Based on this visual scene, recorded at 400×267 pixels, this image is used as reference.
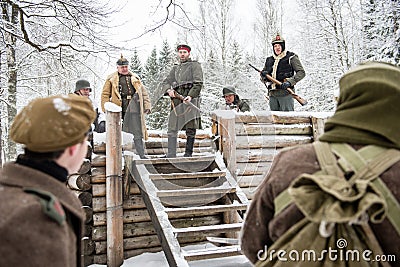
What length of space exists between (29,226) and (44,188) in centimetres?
18

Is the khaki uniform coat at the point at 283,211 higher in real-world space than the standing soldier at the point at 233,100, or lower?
lower

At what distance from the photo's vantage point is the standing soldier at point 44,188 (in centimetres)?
133

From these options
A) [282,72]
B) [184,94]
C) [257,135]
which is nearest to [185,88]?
[184,94]

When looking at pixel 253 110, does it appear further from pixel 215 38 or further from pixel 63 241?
pixel 215 38

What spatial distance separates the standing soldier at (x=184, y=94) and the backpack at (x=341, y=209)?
4674mm

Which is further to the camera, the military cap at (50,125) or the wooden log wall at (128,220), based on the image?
the wooden log wall at (128,220)

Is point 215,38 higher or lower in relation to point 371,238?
higher

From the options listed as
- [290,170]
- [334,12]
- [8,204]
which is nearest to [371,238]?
[290,170]

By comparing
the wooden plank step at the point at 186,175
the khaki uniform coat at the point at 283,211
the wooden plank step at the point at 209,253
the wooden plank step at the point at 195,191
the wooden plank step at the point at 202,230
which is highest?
the khaki uniform coat at the point at 283,211

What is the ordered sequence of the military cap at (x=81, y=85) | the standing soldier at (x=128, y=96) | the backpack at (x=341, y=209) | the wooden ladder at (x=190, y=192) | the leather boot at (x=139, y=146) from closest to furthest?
the backpack at (x=341, y=209)
the wooden ladder at (x=190, y=192)
the leather boot at (x=139, y=146)
the standing soldier at (x=128, y=96)
the military cap at (x=81, y=85)

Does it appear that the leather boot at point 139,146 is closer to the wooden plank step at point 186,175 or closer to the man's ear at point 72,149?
the wooden plank step at point 186,175

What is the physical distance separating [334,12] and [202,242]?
16.1m

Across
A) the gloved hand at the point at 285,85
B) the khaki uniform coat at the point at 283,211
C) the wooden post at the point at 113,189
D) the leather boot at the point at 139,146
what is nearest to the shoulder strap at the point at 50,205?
the khaki uniform coat at the point at 283,211

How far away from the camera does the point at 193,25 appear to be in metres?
8.55
